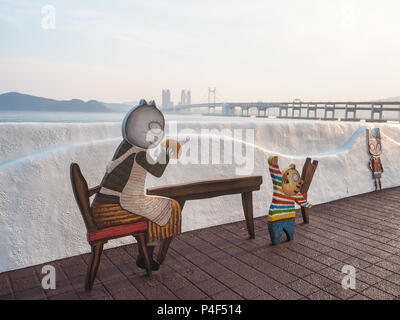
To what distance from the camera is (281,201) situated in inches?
136

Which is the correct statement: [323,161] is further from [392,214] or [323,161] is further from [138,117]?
[138,117]

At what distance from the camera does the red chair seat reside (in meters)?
2.45

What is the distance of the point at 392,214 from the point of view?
15.2ft

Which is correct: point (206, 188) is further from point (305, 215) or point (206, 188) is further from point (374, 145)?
point (374, 145)

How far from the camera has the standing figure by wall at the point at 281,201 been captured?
3.44 metres

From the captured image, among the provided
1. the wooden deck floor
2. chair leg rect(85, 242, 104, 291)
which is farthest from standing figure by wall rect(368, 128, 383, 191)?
chair leg rect(85, 242, 104, 291)

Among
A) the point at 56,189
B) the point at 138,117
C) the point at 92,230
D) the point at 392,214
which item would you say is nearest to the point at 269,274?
the point at 92,230

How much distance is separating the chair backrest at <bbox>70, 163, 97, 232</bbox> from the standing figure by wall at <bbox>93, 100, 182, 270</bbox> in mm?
54

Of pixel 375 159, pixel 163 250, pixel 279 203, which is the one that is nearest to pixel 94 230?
pixel 163 250

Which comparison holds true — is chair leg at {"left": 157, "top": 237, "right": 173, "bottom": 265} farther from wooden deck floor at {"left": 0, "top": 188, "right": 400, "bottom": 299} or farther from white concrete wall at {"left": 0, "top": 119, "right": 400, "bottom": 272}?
white concrete wall at {"left": 0, "top": 119, "right": 400, "bottom": 272}

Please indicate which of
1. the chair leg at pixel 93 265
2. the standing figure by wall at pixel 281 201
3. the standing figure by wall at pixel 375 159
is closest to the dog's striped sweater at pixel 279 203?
the standing figure by wall at pixel 281 201

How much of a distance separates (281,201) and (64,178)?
220 cm

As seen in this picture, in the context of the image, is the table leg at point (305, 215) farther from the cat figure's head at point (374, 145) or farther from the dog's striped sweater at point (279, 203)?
the cat figure's head at point (374, 145)

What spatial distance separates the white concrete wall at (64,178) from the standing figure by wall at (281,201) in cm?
37
